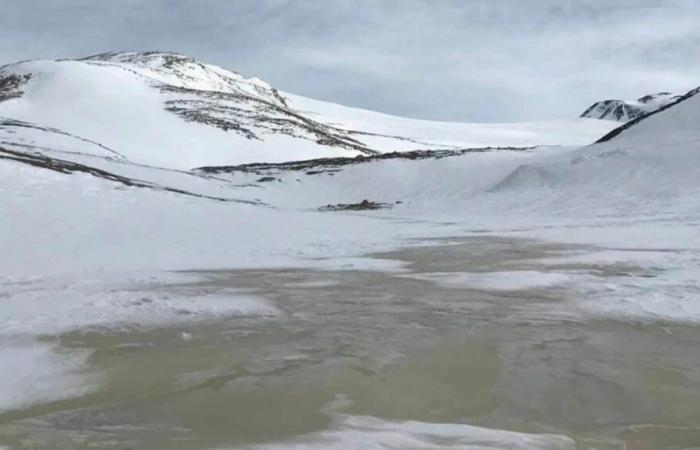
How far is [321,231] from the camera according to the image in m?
19.7

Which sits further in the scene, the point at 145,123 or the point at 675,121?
the point at 145,123

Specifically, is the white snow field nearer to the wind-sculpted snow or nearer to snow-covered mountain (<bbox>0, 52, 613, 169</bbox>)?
the wind-sculpted snow

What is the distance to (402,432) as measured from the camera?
3.78 metres

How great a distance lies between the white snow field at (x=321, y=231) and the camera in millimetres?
6285

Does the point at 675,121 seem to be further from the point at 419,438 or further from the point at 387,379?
the point at 419,438

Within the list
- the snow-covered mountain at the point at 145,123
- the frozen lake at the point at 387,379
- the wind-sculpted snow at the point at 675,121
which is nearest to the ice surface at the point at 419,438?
the frozen lake at the point at 387,379

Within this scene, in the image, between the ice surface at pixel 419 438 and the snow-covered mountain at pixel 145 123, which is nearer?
the ice surface at pixel 419 438

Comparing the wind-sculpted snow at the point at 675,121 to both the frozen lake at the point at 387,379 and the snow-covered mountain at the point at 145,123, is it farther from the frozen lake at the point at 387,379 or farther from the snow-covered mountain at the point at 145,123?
the snow-covered mountain at the point at 145,123

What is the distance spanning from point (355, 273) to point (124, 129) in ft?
222

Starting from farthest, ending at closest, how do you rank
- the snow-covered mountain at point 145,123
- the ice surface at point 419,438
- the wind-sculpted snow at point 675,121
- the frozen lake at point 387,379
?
1. the snow-covered mountain at point 145,123
2. the wind-sculpted snow at point 675,121
3. the frozen lake at point 387,379
4. the ice surface at point 419,438

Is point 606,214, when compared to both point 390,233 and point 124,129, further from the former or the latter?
point 124,129

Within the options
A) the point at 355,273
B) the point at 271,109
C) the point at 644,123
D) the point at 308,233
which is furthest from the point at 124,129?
the point at 355,273

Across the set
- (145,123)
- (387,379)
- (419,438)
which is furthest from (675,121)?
(145,123)

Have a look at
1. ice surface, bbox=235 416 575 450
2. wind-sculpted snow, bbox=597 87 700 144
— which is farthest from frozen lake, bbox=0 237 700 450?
wind-sculpted snow, bbox=597 87 700 144
